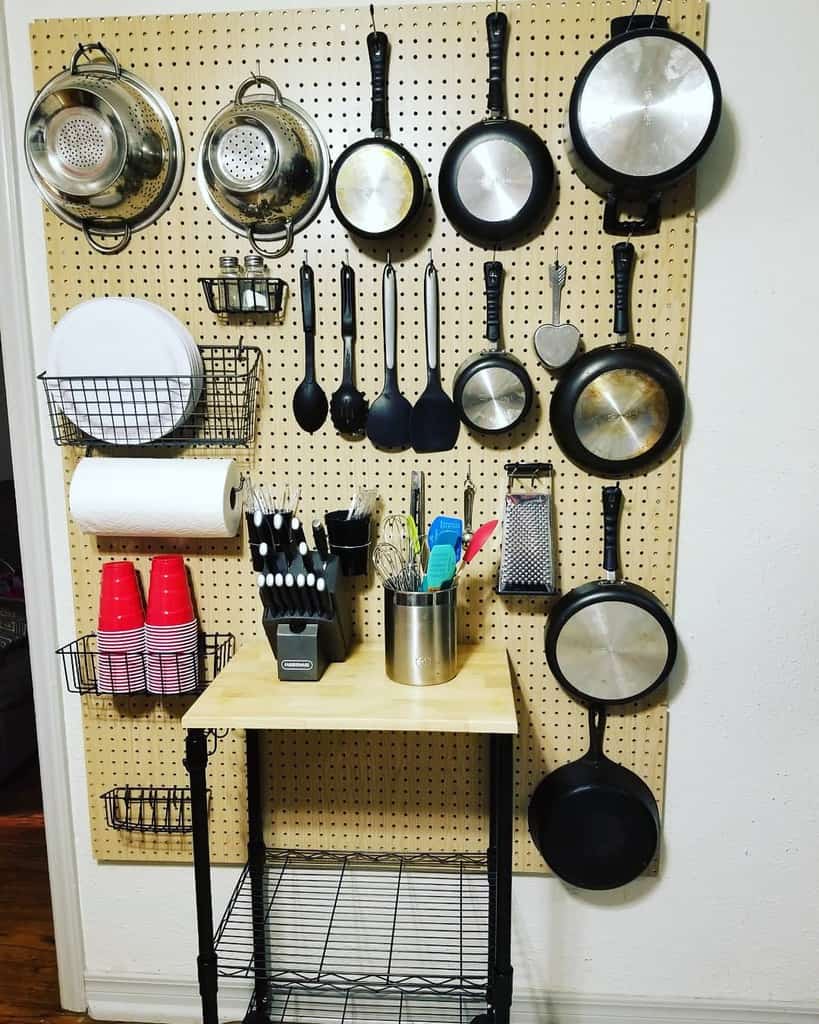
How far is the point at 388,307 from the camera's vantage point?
4.87 ft

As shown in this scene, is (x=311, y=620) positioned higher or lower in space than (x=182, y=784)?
higher

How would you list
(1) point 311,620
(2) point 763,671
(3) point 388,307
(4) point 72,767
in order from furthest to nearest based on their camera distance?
(4) point 72,767
(2) point 763,671
(3) point 388,307
(1) point 311,620

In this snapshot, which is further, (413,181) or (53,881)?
(53,881)

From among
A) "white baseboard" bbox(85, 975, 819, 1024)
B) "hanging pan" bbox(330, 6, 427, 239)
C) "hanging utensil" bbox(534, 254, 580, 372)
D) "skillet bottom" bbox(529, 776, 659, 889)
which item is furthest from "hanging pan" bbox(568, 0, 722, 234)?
"white baseboard" bbox(85, 975, 819, 1024)

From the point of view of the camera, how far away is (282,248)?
4.93 feet

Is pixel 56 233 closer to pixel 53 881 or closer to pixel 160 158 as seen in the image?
pixel 160 158

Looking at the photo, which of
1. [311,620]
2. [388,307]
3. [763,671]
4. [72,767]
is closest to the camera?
[311,620]

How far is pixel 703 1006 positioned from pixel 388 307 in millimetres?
1649

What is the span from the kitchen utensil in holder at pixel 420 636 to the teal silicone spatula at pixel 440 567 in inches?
0.7

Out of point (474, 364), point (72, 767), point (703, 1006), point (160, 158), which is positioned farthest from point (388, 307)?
point (703, 1006)

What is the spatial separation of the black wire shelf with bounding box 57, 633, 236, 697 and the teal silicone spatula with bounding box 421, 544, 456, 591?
1.63 feet

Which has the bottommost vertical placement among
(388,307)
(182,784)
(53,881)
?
(53,881)

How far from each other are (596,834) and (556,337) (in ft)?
3.27

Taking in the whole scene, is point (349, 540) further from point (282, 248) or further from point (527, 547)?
point (282, 248)
